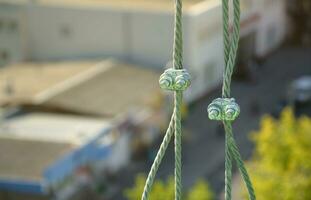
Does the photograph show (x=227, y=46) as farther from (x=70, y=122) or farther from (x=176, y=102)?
(x=70, y=122)

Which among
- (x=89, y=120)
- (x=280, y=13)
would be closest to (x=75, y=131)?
(x=89, y=120)

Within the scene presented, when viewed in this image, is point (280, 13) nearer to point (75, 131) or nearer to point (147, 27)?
point (147, 27)

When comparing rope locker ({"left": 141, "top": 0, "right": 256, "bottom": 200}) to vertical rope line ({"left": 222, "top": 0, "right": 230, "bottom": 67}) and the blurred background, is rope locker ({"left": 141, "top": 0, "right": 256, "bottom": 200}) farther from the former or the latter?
the blurred background

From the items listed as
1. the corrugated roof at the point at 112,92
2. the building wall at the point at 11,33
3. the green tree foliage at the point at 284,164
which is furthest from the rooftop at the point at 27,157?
the building wall at the point at 11,33

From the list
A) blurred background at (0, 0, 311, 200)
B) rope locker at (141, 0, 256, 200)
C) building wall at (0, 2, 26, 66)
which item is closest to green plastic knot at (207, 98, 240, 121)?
rope locker at (141, 0, 256, 200)

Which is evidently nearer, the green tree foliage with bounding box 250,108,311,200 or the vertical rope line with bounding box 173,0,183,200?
the vertical rope line with bounding box 173,0,183,200

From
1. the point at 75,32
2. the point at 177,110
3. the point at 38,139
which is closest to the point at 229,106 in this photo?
the point at 177,110
